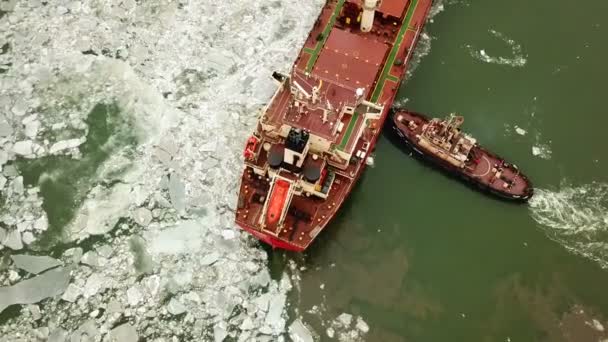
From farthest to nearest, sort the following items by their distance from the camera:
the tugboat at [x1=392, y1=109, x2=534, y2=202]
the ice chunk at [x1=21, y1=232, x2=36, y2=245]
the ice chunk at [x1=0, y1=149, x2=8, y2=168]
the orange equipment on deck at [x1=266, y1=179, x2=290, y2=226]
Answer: the ice chunk at [x1=0, y1=149, x2=8, y2=168]
the tugboat at [x1=392, y1=109, x2=534, y2=202]
the ice chunk at [x1=21, y1=232, x2=36, y2=245]
the orange equipment on deck at [x1=266, y1=179, x2=290, y2=226]

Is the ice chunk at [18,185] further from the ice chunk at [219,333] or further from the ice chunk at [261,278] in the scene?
the ice chunk at [261,278]

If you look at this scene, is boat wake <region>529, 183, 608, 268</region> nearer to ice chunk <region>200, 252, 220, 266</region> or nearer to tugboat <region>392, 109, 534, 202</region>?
tugboat <region>392, 109, 534, 202</region>

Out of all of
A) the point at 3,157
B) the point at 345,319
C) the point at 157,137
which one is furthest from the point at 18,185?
the point at 345,319

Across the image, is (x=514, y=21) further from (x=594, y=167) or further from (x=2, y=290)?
(x=2, y=290)

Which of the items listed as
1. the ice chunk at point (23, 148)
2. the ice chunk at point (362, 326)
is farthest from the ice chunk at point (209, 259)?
the ice chunk at point (23, 148)

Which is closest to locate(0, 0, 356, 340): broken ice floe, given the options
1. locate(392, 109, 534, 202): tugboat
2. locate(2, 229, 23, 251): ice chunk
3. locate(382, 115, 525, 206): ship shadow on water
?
locate(2, 229, 23, 251): ice chunk

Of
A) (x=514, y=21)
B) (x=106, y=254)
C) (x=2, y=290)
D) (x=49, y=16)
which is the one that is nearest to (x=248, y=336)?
(x=106, y=254)
